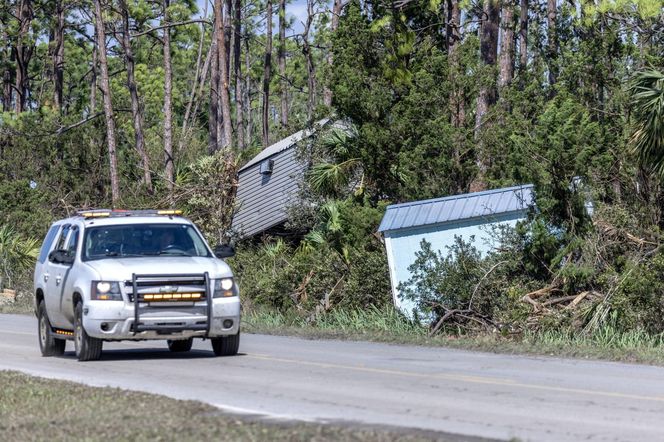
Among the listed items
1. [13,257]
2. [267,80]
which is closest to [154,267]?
[13,257]

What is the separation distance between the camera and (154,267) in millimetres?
16906

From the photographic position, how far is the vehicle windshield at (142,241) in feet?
59.5

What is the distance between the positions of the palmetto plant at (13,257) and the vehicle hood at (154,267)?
79.7ft

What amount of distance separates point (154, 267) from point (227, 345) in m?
1.82

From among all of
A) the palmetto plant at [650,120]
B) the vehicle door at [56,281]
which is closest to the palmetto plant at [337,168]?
the palmetto plant at [650,120]

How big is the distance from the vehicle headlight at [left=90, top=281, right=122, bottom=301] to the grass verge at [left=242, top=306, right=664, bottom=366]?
601 centimetres

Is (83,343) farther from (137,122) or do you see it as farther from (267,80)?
(267,80)

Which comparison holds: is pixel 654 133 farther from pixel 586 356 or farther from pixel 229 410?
pixel 229 410

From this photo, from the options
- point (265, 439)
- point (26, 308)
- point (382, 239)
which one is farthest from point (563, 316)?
point (26, 308)

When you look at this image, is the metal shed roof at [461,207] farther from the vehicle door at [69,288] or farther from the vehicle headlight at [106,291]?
the vehicle headlight at [106,291]

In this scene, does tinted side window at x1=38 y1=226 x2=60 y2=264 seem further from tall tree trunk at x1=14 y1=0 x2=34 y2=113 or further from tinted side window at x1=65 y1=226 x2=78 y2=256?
tall tree trunk at x1=14 y1=0 x2=34 y2=113

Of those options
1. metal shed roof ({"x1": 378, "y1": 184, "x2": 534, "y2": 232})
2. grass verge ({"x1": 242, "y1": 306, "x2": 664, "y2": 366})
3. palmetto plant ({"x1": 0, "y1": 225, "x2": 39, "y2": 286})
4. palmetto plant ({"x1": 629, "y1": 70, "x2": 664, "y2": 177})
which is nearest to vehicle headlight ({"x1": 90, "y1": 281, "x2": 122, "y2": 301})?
grass verge ({"x1": 242, "y1": 306, "x2": 664, "y2": 366})

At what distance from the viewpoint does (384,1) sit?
102ft

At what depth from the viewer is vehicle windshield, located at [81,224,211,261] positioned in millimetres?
18125
